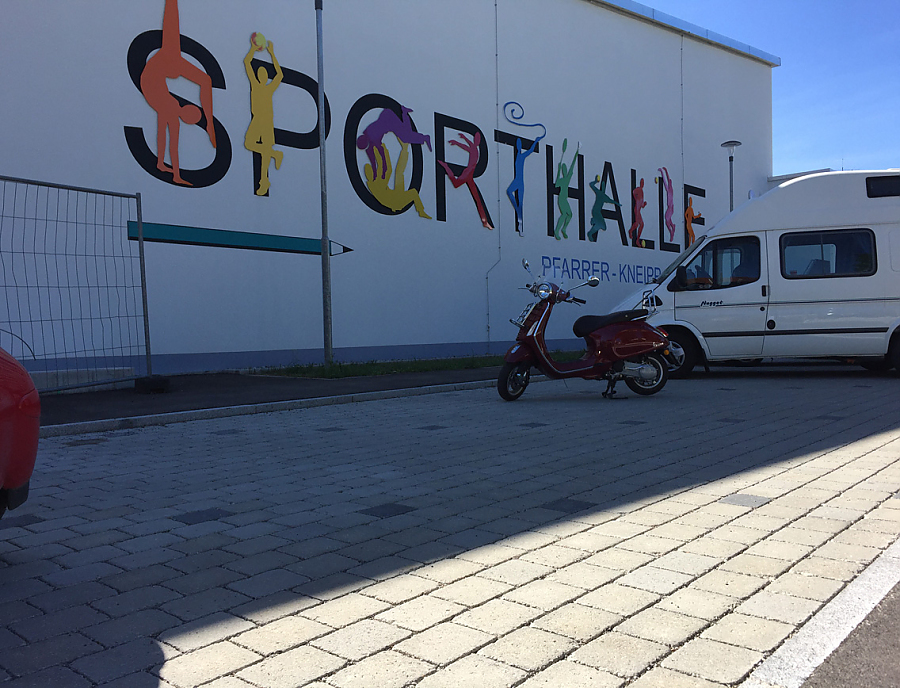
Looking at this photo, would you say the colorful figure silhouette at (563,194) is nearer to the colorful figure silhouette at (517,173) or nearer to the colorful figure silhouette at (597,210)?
the colorful figure silhouette at (597,210)

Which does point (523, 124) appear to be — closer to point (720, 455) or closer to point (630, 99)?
point (630, 99)

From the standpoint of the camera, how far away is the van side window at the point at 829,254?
1227 centimetres

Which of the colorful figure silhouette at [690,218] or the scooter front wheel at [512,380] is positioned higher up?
the colorful figure silhouette at [690,218]

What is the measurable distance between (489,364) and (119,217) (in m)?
7.44

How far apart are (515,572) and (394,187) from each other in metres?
14.3

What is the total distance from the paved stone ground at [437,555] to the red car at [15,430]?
1.44ft

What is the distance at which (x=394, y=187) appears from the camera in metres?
16.9

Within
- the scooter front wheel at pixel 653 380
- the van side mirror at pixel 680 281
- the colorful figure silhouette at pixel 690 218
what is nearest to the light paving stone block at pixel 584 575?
the scooter front wheel at pixel 653 380

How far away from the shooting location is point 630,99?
23672 millimetres

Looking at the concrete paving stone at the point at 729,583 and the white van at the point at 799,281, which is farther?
the white van at the point at 799,281

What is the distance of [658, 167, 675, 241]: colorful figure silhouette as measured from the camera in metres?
25.0

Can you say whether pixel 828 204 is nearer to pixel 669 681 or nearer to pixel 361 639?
pixel 669 681

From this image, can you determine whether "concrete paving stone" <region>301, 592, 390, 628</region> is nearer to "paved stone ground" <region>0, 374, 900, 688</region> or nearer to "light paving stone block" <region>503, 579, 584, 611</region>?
"paved stone ground" <region>0, 374, 900, 688</region>

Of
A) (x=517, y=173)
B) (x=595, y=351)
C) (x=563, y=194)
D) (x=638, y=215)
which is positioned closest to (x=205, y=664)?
(x=595, y=351)
